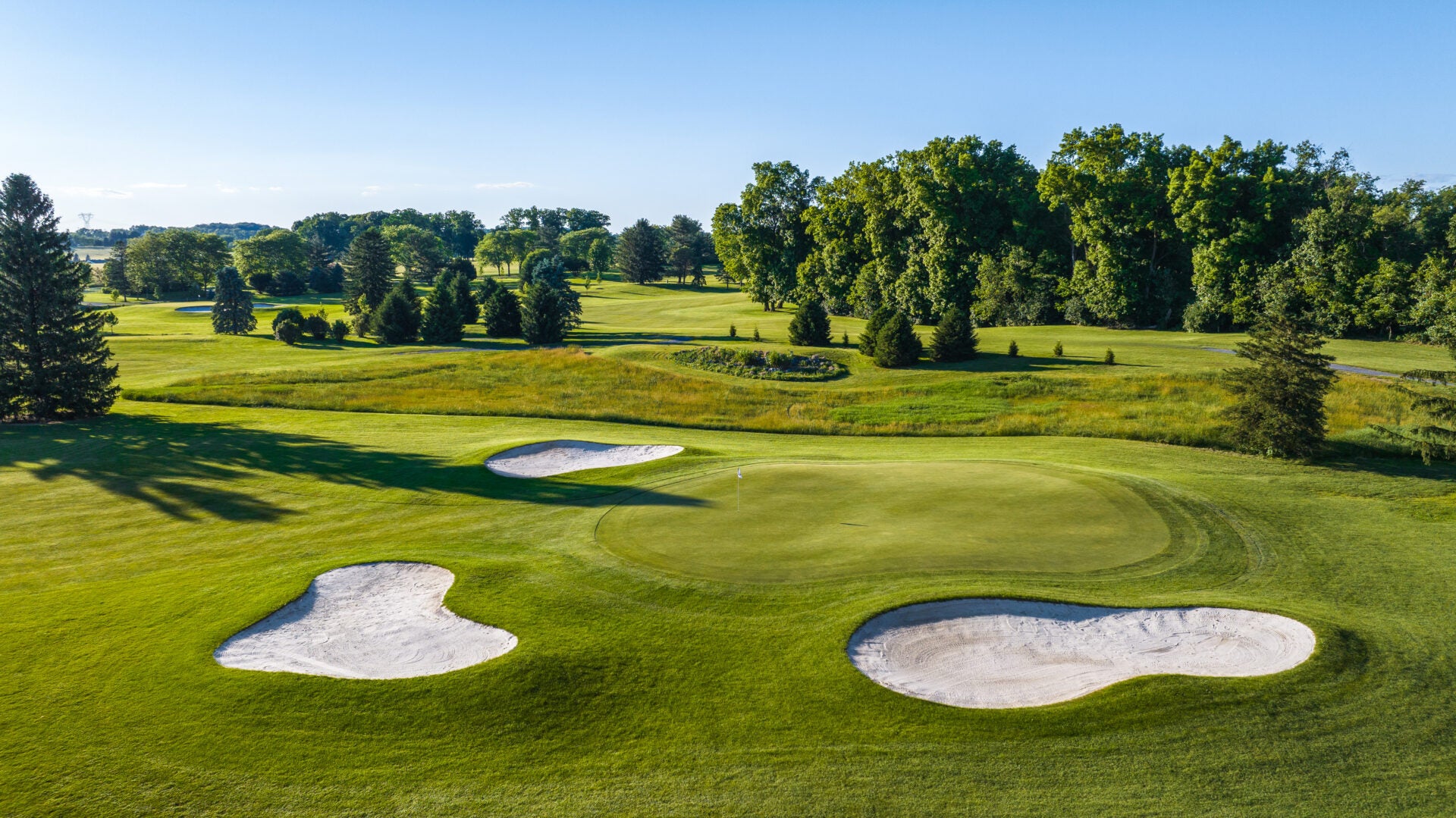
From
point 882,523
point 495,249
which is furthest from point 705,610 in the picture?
point 495,249

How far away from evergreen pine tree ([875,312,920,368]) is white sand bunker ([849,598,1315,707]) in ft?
106

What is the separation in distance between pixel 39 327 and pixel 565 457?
28.3 m

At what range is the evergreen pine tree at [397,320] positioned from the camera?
6962cm

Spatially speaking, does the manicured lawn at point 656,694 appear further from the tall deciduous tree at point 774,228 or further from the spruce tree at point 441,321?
the tall deciduous tree at point 774,228

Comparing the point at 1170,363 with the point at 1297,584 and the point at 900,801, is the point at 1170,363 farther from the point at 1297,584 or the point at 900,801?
the point at 900,801

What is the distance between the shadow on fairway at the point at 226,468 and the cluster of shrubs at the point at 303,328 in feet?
119

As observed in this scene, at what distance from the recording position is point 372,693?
11867 mm

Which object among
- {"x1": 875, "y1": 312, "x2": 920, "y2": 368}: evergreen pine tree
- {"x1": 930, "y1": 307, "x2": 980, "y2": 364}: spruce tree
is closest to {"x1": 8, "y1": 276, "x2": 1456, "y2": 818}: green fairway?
{"x1": 875, "y1": 312, "x2": 920, "y2": 368}: evergreen pine tree

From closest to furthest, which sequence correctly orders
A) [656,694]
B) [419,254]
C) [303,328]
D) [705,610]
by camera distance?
[656,694] < [705,610] < [303,328] < [419,254]

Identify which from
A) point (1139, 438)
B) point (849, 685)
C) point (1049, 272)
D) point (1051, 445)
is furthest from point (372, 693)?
point (1049, 272)

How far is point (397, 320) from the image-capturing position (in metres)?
69.8

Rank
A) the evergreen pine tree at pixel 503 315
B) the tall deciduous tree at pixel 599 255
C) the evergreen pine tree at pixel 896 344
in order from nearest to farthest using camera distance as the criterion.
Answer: the evergreen pine tree at pixel 896 344
the evergreen pine tree at pixel 503 315
the tall deciduous tree at pixel 599 255

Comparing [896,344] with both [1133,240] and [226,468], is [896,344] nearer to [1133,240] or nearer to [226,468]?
[1133,240]

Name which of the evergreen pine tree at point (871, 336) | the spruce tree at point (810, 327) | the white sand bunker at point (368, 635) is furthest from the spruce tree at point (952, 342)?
the white sand bunker at point (368, 635)
